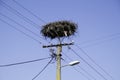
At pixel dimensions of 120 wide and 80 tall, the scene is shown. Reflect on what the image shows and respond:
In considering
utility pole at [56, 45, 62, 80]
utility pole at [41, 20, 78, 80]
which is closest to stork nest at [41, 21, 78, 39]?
utility pole at [41, 20, 78, 80]

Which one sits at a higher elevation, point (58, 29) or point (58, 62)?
point (58, 29)

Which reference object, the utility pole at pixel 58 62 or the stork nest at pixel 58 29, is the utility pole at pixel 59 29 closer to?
the stork nest at pixel 58 29

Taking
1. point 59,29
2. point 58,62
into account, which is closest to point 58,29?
point 59,29

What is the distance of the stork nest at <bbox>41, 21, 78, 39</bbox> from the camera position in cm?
1431

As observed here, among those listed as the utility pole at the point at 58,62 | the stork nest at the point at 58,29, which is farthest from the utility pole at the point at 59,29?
the utility pole at the point at 58,62

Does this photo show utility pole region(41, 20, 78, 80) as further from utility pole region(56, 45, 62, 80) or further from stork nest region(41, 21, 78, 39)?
utility pole region(56, 45, 62, 80)

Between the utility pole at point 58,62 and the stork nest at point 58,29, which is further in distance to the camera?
the stork nest at point 58,29

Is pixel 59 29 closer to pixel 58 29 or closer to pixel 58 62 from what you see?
pixel 58 29

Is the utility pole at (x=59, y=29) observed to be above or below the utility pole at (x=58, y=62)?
above

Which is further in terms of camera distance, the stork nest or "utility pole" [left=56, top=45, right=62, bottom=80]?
the stork nest

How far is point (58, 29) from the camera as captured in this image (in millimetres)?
14500

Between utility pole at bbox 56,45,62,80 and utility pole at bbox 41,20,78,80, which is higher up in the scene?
utility pole at bbox 41,20,78,80

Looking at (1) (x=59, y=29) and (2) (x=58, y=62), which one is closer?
(2) (x=58, y=62)

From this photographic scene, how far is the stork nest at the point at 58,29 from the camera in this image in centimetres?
1431
